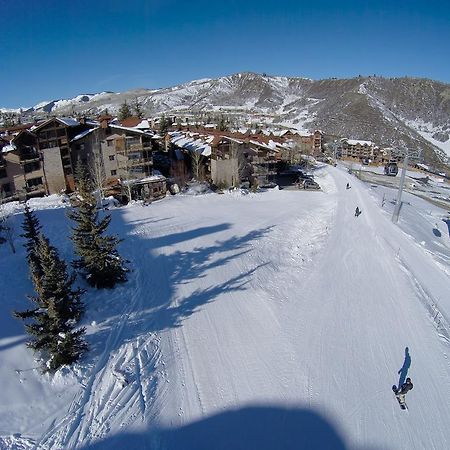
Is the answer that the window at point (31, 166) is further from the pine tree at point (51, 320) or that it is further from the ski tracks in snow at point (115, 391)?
the pine tree at point (51, 320)

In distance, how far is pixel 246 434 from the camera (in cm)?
1143

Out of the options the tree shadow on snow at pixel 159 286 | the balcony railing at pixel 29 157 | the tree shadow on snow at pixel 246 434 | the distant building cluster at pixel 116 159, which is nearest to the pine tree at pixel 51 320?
the tree shadow on snow at pixel 159 286

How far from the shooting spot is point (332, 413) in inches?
492

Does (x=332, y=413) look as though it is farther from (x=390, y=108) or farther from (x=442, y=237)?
(x=390, y=108)

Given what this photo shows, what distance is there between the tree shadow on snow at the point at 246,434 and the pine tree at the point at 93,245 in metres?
8.59

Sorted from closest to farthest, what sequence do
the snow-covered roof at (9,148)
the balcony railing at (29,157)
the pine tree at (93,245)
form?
→ the pine tree at (93,245), the snow-covered roof at (9,148), the balcony railing at (29,157)

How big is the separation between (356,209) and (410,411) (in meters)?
24.0

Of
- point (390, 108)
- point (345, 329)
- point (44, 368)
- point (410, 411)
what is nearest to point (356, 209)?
point (345, 329)

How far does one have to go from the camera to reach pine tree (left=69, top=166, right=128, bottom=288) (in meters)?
16.6

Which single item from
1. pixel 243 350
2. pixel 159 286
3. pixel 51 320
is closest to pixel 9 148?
pixel 159 286

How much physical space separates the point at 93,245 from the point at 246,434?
11317 mm

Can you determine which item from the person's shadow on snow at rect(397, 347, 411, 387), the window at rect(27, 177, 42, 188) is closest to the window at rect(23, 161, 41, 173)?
the window at rect(27, 177, 42, 188)

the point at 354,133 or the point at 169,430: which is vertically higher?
the point at 354,133

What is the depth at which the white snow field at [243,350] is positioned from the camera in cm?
1151
